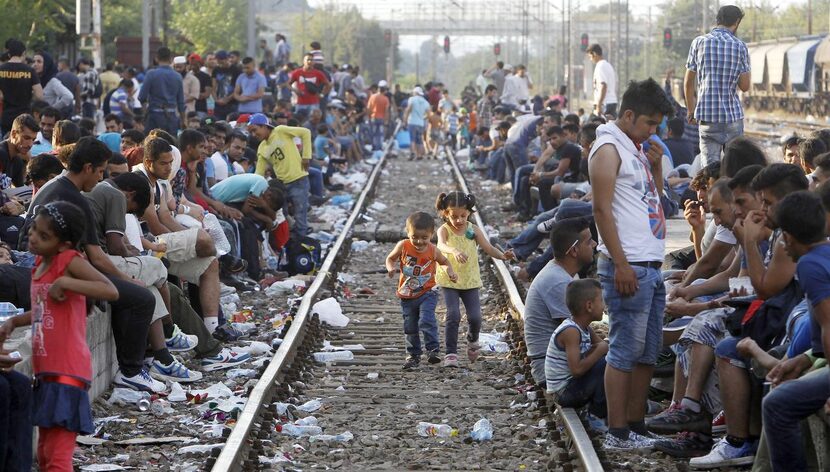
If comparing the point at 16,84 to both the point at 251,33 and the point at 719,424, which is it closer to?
the point at 719,424

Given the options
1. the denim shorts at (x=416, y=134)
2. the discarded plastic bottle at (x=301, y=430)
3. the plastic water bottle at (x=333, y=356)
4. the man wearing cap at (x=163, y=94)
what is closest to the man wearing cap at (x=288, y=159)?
the man wearing cap at (x=163, y=94)

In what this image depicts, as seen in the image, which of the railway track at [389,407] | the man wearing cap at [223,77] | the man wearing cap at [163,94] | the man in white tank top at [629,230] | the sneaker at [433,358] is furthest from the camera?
the man wearing cap at [223,77]

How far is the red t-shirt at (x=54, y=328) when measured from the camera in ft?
21.4

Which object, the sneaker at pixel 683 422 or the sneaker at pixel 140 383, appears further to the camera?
the sneaker at pixel 140 383

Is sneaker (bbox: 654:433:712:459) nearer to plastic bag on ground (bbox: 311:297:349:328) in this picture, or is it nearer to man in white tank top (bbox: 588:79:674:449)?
man in white tank top (bbox: 588:79:674:449)

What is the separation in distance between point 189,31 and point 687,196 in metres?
50.3

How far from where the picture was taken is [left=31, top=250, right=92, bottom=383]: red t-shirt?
6.52 m

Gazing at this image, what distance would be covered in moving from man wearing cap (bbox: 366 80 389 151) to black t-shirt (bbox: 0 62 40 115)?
20782mm

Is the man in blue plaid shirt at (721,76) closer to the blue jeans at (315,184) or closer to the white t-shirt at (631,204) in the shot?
the white t-shirt at (631,204)

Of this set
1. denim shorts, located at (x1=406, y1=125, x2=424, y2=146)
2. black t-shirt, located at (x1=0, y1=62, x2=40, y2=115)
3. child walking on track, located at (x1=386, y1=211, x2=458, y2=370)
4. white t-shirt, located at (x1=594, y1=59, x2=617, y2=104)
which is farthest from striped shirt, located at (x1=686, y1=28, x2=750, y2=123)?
denim shorts, located at (x1=406, y1=125, x2=424, y2=146)

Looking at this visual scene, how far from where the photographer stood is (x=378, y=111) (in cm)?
3856

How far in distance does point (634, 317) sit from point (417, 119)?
97.3 feet

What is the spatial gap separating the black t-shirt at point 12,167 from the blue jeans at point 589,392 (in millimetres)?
6354

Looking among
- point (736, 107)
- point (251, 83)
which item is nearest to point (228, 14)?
point (251, 83)
